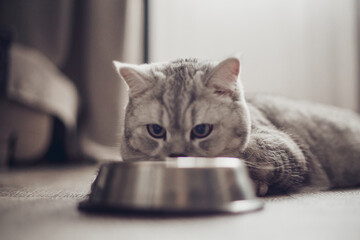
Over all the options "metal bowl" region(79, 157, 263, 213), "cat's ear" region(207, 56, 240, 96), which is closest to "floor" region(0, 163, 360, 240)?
"metal bowl" region(79, 157, 263, 213)

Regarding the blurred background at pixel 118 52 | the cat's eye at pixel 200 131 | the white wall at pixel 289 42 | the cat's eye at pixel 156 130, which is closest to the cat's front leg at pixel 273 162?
the cat's eye at pixel 200 131

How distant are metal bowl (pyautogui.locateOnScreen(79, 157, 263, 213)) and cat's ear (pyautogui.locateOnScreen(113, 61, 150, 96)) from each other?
412 millimetres

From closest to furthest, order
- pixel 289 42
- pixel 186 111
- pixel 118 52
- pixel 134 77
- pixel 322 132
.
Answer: pixel 186 111, pixel 134 77, pixel 322 132, pixel 289 42, pixel 118 52

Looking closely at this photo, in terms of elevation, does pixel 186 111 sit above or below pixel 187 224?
above

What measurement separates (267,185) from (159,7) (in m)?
2.65

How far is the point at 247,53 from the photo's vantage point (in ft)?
10.4

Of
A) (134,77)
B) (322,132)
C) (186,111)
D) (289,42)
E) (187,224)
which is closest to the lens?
(187,224)

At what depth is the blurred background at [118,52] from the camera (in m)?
2.63

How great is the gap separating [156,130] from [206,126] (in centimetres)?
16

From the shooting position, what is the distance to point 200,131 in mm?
1169

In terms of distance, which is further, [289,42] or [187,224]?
[289,42]

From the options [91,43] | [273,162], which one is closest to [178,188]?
[273,162]

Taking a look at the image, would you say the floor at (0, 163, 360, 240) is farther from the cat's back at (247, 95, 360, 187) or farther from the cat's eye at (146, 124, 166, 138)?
the cat's back at (247, 95, 360, 187)

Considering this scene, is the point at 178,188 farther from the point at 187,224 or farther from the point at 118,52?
the point at 118,52
